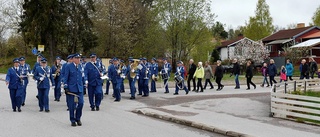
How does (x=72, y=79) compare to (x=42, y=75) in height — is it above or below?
below

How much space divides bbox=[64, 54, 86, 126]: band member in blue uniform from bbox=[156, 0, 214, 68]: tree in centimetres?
2995

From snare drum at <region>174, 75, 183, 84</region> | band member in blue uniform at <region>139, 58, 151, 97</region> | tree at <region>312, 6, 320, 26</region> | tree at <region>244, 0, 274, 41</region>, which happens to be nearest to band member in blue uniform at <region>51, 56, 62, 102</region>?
band member in blue uniform at <region>139, 58, 151, 97</region>

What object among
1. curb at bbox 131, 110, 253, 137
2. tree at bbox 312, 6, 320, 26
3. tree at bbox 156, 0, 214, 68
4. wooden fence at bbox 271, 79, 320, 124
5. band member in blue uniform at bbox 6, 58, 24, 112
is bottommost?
curb at bbox 131, 110, 253, 137

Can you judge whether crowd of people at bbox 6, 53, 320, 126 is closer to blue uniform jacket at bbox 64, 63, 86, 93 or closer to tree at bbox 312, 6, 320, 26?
blue uniform jacket at bbox 64, 63, 86, 93

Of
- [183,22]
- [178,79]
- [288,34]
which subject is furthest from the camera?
[288,34]

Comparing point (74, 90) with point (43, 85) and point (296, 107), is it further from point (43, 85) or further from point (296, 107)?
point (296, 107)

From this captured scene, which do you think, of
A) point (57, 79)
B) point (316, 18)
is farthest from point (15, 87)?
point (316, 18)

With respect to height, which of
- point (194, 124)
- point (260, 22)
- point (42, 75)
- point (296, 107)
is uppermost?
point (260, 22)

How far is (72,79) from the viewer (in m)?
10.3

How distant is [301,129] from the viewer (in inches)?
382

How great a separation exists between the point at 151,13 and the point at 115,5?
4336 mm

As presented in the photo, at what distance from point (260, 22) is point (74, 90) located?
2424 inches

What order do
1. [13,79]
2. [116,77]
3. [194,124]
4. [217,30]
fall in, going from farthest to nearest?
[217,30] → [116,77] → [13,79] → [194,124]

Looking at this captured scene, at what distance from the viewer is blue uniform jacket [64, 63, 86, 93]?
A: 1023 cm
